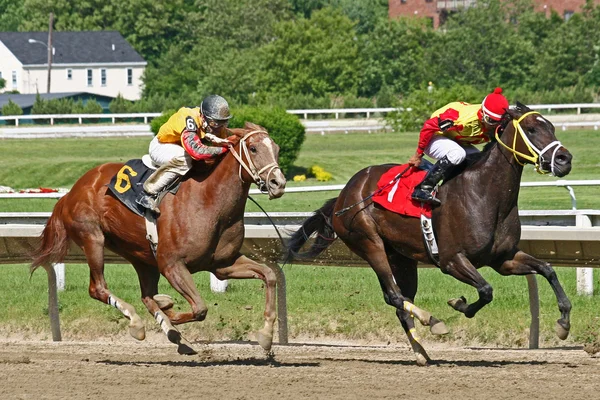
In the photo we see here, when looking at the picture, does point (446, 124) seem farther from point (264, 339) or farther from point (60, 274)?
point (60, 274)

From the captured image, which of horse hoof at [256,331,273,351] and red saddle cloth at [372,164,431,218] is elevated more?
red saddle cloth at [372,164,431,218]

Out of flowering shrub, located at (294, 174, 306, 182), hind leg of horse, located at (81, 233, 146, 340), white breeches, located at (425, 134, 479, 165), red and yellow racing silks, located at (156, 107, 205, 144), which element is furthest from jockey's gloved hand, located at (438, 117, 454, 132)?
flowering shrub, located at (294, 174, 306, 182)

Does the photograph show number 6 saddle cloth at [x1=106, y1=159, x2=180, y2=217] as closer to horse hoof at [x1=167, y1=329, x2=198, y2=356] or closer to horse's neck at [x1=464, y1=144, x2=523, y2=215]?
horse hoof at [x1=167, y1=329, x2=198, y2=356]

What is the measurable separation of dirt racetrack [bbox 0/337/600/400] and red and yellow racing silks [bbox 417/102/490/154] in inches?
61.1

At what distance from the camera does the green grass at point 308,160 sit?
2008cm

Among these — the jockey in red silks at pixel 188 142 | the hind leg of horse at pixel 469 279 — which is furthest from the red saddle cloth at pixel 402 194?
the jockey in red silks at pixel 188 142

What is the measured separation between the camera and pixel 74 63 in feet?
248

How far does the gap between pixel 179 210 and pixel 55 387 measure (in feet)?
5.49

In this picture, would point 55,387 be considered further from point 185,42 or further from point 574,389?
point 185,42

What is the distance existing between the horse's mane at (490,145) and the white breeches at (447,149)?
0.06 meters

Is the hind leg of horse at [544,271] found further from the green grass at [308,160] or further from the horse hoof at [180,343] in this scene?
the green grass at [308,160]

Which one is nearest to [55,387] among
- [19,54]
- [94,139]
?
[94,139]

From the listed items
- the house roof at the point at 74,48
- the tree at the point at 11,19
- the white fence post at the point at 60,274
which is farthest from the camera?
the tree at the point at 11,19

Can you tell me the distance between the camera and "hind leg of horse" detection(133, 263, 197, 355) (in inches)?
325
